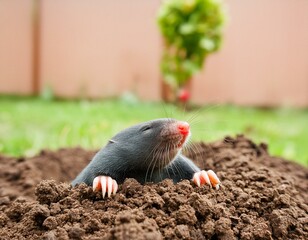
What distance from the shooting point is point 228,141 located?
318 cm

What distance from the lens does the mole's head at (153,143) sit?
2260 millimetres

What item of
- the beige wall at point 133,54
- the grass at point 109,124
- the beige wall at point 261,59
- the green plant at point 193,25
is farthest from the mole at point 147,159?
the beige wall at point 261,59

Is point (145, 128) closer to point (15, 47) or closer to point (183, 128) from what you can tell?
point (183, 128)

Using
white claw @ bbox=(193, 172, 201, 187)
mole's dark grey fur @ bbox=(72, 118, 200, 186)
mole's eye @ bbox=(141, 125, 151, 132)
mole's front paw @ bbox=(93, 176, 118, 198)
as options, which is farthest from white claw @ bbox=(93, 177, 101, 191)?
white claw @ bbox=(193, 172, 201, 187)

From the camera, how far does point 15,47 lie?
34.8 ft

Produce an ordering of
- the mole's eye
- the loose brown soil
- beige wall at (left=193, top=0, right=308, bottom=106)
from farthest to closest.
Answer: beige wall at (left=193, top=0, right=308, bottom=106)
the mole's eye
the loose brown soil

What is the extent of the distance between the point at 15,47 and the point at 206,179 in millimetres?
9089

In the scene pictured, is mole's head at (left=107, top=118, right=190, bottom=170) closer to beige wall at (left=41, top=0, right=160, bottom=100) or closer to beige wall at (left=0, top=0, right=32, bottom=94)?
beige wall at (left=41, top=0, right=160, bottom=100)

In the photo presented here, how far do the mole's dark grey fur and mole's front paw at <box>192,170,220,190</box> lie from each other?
121 mm

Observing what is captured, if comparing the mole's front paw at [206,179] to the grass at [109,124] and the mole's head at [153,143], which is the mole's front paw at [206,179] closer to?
the mole's head at [153,143]

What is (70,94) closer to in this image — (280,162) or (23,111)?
(23,111)

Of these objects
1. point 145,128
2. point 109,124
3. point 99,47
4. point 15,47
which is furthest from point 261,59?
point 145,128

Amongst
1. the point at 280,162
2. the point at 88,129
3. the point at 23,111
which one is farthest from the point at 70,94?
the point at 280,162

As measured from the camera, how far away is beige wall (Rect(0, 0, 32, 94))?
10.5 meters
